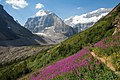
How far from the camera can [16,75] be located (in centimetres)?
4366

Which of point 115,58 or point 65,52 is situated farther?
point 65,52

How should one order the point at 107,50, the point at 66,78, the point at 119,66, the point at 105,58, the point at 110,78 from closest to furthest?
the point at 110,78 < the point at 119,66 < the point at 66,78 < the point at 105,58 < the point at 107,50

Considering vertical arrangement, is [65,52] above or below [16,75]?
above

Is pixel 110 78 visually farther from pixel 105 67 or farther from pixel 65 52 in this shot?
pixel 65 52

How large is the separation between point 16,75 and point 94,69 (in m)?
30.2

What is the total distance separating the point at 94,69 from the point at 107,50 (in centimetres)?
434

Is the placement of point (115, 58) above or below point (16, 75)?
above

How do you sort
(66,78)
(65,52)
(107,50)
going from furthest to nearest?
1. (65,52)
2. (107,50)
3. (66,78)

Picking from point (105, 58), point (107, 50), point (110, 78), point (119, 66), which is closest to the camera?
point (110, 78)

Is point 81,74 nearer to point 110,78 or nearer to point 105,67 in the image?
point 105,67

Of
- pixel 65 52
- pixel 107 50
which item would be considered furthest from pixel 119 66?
pixel 65 52

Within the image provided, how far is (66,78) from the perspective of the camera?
1584cm

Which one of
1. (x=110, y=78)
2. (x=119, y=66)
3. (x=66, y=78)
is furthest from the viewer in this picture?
(x=66, y=78)

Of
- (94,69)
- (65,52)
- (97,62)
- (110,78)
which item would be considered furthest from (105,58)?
(65,52)
